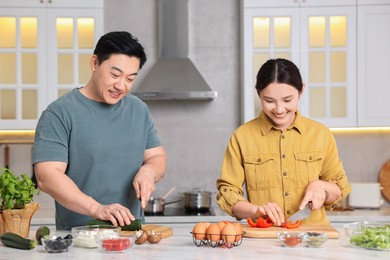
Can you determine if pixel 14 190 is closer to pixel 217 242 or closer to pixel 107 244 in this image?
pixel 107 244

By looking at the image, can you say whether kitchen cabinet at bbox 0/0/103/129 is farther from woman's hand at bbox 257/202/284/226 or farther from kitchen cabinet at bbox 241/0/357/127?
woman's hand at bbox 257/202/284/226

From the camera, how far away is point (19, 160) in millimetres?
5211

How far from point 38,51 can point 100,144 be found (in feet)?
7.79

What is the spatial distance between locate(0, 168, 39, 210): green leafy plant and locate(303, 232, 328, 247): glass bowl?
1.03m

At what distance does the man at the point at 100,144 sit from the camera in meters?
2.52

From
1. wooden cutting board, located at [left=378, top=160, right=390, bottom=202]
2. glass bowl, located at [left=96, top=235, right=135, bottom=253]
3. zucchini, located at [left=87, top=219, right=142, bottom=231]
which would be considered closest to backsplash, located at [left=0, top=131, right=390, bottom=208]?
wooden cutting board, located at [left=378, top=160, right=390, bottom=202]

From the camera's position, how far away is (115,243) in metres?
2.21

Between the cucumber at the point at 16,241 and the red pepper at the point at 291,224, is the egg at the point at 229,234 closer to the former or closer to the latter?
the red pepper at the point at 291,224

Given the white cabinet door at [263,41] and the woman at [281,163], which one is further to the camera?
the white cabinet door at [263,41]

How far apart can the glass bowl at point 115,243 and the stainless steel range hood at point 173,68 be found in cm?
270

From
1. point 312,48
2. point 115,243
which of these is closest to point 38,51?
point 312,48

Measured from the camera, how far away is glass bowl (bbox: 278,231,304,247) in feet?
7.48

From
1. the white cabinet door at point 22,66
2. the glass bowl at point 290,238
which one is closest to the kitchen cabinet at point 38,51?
the white cabinet door at point 22,66

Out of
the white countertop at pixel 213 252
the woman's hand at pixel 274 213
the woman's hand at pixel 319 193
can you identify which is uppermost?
the woman's hand at pixel 319 193
